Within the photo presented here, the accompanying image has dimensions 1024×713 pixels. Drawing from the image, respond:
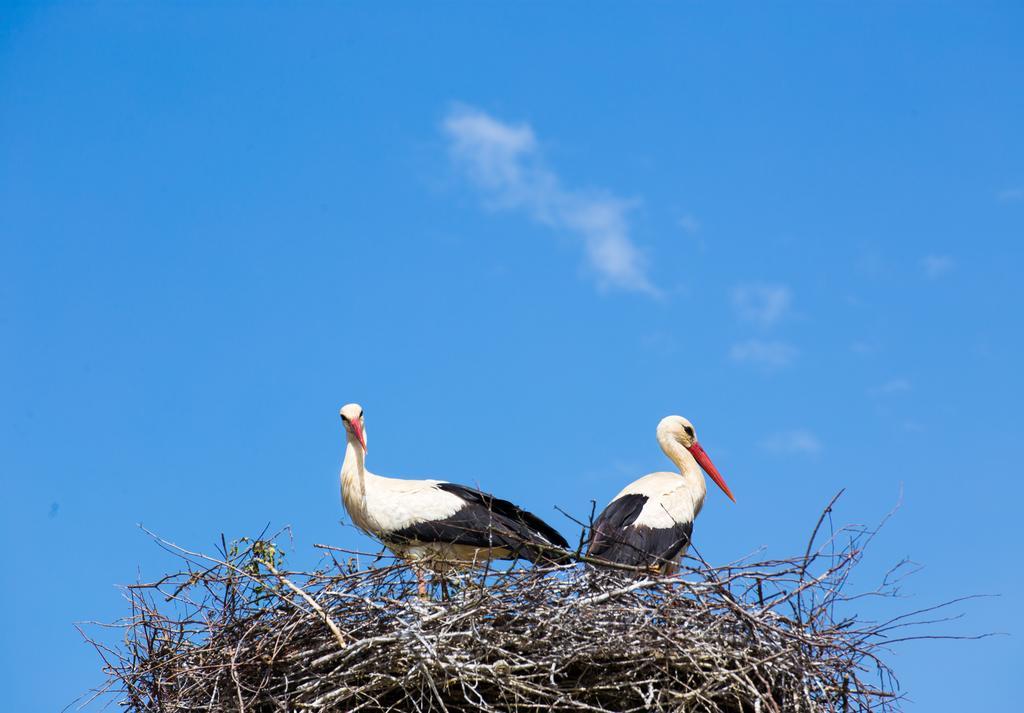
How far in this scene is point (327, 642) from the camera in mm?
5789

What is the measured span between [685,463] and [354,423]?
204cm

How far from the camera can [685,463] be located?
8.49m

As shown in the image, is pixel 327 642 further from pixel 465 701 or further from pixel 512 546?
pixel 512 546

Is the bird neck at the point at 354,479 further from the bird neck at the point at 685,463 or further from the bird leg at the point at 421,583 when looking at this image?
the bird neck at the point at 685,463

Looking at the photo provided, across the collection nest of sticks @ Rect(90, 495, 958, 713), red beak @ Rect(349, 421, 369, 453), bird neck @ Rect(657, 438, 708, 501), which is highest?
red beak @ Rect(349, 421, 369, 453)

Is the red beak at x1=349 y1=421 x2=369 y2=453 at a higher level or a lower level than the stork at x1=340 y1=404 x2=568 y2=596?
higher

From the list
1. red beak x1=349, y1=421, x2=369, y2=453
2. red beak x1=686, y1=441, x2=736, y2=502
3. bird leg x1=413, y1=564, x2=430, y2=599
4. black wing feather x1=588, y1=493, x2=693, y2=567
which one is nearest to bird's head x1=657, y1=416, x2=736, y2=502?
red beak x1=686, y1=441, x2=736, y2=502

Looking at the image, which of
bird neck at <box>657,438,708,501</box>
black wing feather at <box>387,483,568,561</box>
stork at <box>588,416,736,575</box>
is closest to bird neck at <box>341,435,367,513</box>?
black wing feather at <box>387,483,568,561</box>

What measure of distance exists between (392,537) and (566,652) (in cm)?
219

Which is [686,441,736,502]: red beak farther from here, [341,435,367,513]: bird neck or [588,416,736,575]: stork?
[341,435,367,513]: bird neck

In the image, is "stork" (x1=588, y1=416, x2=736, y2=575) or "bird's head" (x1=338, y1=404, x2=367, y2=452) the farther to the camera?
"bird's head" (x1=338, y1=404, x2=367, y2=452)

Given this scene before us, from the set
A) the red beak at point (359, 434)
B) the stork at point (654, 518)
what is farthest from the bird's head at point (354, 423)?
the stork at point (654, 518)

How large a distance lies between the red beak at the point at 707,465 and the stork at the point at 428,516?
1509mm

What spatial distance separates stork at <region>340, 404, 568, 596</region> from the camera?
7.39m
